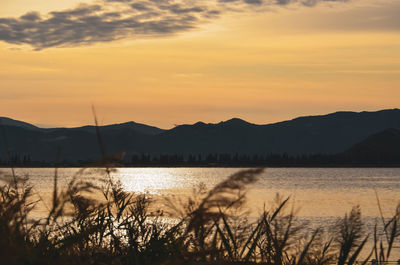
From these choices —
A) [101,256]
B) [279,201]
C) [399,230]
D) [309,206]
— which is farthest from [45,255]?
[309,206]

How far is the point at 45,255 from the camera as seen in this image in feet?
15.6

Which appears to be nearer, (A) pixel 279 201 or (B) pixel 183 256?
(B) pixel 183 256

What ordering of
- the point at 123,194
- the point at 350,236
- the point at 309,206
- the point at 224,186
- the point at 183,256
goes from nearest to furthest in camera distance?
the point at 224,186
the point at 183,256
the point at 350,236
the point at 123,194
the point at 309,206

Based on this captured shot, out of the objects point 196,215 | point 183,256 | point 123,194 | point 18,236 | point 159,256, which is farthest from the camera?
point 123,194

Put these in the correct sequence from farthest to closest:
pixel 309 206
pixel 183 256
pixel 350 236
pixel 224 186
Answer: pixel 309 206, pixel 350 236, pixel 183 256, pixel 224 186

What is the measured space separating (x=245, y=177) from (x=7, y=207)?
2306 mm

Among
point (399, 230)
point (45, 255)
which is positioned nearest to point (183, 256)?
point (45, 255)

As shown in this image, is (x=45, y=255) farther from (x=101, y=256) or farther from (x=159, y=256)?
(x=159, y=256)

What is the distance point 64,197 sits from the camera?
278 cm

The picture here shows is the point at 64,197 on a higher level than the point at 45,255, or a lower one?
higher

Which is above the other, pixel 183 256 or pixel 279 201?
pixel 279 201

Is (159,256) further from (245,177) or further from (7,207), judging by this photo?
(245,177)

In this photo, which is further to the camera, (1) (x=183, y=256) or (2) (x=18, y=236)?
(1) (x=183, y=256)

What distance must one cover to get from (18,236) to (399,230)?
9.00 feet
